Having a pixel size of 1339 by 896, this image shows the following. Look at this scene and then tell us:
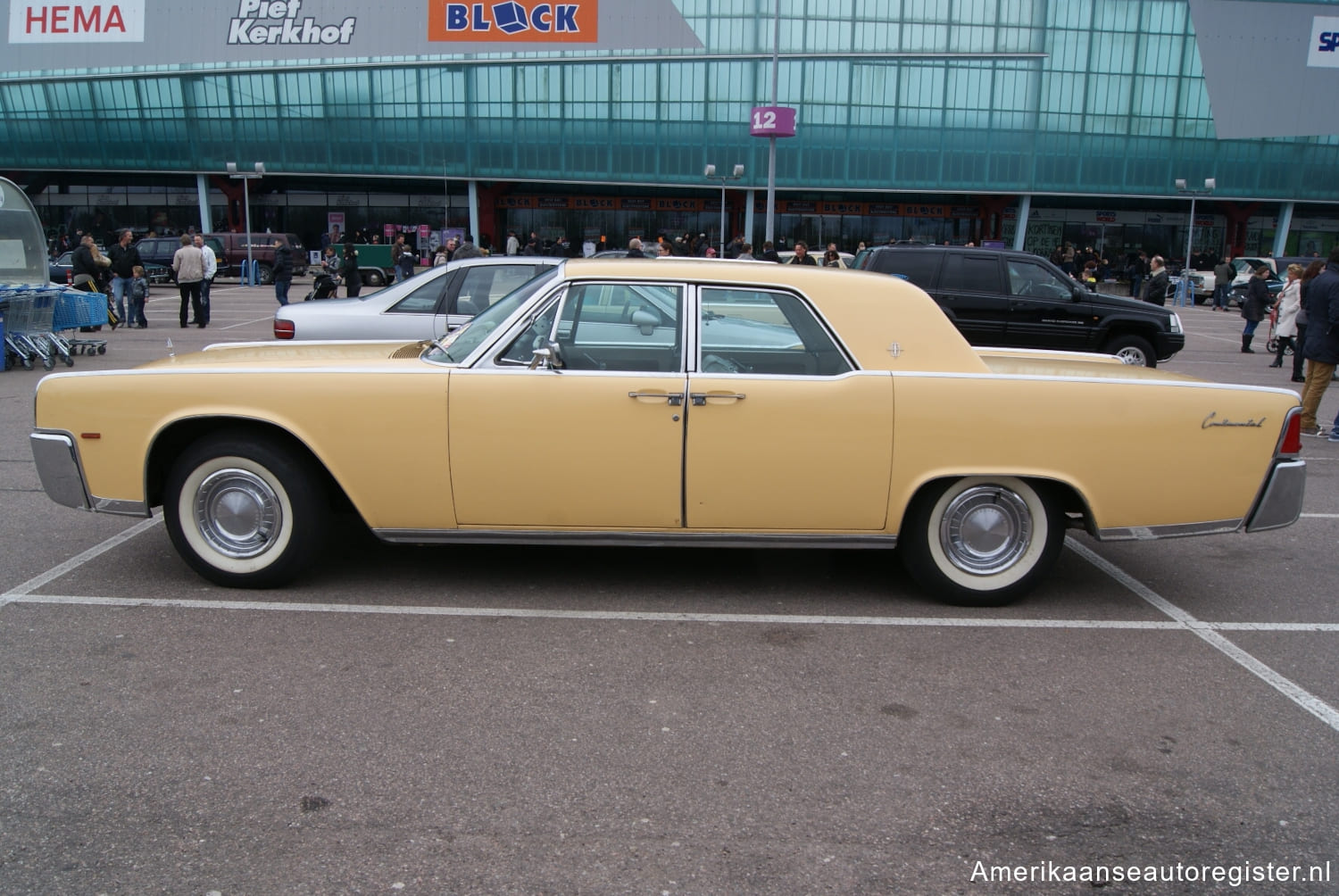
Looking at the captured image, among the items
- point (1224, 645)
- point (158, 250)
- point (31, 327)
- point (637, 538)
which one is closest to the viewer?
point (1224, 645)

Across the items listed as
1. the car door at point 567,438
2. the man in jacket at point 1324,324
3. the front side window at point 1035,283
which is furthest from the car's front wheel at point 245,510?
the front side window at point 1035,283

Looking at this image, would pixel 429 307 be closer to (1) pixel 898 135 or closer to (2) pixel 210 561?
(2) pixel 210 561

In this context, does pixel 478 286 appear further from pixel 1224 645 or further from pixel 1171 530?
pixel 1224 645

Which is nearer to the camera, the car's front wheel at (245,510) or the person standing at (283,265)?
the car's front wheel at (245,510)

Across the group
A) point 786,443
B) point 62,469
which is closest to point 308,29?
point 62,469

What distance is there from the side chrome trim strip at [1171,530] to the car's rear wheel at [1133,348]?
10078 millimetres

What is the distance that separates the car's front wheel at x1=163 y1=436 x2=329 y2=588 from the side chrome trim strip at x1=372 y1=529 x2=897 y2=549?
39 centimetres

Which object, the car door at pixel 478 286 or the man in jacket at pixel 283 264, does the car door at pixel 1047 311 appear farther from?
the man in jacket at pixel 283 264

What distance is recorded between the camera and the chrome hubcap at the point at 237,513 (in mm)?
5227

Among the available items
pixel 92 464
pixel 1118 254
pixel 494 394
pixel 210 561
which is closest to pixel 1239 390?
pixel 494 394

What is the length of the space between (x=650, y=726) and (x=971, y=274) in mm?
11936

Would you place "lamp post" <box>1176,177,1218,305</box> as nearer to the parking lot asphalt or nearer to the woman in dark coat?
the woman in dark coat

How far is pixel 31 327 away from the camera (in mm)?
13906

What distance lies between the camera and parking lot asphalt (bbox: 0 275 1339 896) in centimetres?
314
